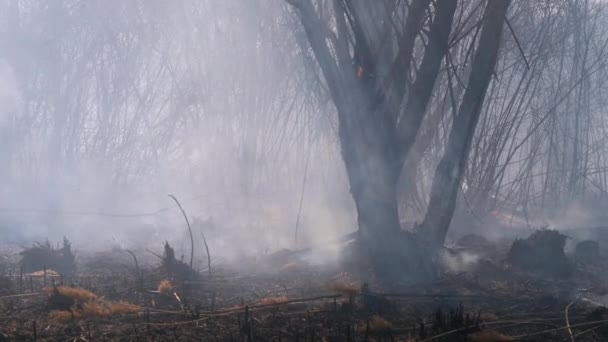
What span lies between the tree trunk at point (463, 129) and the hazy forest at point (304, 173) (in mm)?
19

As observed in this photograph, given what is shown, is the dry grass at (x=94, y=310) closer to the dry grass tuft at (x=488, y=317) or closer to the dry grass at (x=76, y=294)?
the dry grass at (x=76, y=294)

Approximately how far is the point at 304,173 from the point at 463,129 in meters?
6.00

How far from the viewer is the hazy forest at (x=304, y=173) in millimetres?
4703

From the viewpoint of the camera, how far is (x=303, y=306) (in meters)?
4.76

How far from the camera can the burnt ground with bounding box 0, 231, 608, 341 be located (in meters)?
3.96

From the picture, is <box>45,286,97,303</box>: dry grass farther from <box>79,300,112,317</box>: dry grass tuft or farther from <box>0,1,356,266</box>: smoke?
<box>0,1,356,266</box>: smoke

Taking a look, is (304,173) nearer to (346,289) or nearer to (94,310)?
(346,289)

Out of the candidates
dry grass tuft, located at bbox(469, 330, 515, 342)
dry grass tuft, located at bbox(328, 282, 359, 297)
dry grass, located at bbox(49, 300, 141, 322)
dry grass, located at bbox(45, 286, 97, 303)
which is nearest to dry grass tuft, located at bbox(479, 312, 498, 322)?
dry grass tuft, located at bbox(469, 330, 515, 342)

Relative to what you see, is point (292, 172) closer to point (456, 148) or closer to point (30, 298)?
point (456, 148)

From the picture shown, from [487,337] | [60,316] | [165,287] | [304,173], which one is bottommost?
[487,337]

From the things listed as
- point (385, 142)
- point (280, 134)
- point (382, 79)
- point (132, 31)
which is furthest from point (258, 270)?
point (132, 31)

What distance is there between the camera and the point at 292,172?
1247 centimetres

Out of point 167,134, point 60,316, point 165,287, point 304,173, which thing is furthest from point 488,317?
point 167,134

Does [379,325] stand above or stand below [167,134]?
below
